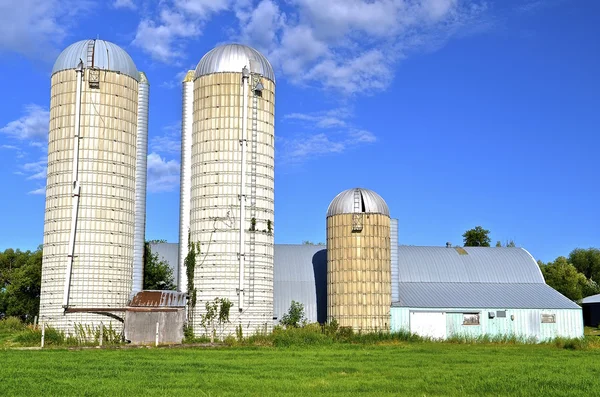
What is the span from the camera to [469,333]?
159 ft

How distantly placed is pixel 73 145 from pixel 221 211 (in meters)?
9.46

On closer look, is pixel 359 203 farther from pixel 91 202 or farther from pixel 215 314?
pixel 91 202

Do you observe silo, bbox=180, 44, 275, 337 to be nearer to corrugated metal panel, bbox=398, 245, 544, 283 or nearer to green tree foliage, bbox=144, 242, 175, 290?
green tree foliage, bbox=144, 242, 175, 290

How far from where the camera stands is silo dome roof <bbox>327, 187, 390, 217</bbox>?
47.7 meters

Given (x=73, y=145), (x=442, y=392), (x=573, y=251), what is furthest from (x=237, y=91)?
(x=573, y=251)

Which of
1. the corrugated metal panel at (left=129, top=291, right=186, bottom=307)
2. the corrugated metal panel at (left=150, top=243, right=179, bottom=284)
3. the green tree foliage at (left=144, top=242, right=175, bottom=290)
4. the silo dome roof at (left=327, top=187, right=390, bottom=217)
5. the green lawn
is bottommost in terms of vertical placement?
the green lawn

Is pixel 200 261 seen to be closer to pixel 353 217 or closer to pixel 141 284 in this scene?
pixel 141 284

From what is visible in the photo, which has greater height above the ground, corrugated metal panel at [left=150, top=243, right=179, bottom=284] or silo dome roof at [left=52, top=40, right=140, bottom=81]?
silo dome roof at [left=52, top=40, right=140, bottom=81]

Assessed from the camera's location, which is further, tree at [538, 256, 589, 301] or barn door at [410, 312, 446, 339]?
tree at [538, 256, 589, 301]

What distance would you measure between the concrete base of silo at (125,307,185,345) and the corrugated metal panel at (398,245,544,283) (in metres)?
19.6

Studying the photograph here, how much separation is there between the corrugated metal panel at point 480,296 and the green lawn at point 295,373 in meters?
14.3

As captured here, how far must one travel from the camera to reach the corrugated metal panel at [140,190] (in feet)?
146

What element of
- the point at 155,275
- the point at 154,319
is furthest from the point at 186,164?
the point at 154,319

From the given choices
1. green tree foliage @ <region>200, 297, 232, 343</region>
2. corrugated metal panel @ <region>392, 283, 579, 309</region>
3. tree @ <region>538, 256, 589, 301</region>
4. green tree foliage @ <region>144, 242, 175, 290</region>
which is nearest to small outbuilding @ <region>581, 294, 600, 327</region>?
tree @ <region>538, 256, 589, 301</region>
